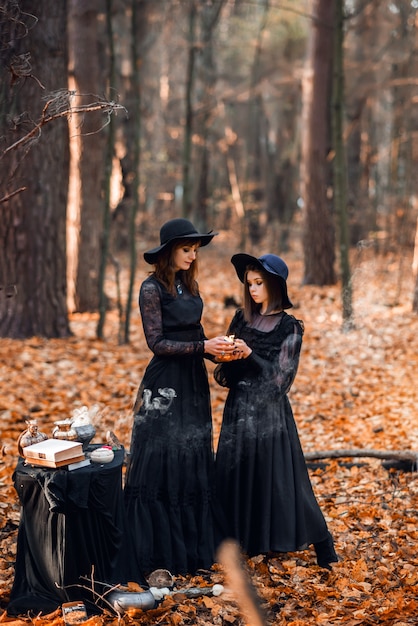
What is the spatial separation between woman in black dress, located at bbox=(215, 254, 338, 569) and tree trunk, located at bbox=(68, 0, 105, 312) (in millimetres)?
7254

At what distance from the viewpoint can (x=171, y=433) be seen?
14.7ft

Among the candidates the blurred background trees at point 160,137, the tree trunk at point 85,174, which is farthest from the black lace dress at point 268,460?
the tree trunk at point 85,174

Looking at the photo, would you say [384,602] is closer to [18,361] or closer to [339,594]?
[339,594]

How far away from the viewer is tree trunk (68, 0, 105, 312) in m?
11.2

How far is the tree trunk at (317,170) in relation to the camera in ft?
48.4

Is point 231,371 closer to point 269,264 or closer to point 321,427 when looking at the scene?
point 269,264

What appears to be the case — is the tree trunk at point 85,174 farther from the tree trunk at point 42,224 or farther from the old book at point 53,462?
the old book at point 53,462

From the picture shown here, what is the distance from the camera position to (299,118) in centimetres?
2684

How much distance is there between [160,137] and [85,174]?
1589cm

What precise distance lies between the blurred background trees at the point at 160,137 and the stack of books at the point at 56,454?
145 cm

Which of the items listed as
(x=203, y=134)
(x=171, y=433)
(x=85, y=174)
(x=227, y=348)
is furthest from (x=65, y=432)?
(x=203, y=134)

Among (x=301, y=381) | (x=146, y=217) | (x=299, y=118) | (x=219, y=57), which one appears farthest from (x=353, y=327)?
(x=219, y=57)

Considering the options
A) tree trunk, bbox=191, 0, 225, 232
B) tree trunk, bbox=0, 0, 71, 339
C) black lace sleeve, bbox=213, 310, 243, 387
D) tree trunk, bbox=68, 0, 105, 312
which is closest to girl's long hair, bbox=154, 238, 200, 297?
black lace sleeve, bbox=213, 310, 243, 387

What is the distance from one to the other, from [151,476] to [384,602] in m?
1.60
